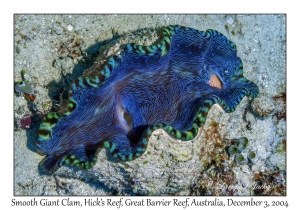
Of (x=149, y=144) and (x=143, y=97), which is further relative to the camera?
(x=143, y=97)

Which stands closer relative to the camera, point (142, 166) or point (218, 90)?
point (142, 166)

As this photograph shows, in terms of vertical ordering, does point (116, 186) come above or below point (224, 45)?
below

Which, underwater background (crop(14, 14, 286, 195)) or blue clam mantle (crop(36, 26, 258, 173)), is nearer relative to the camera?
blue clam mantle (crop(36, 26, 258, 173))

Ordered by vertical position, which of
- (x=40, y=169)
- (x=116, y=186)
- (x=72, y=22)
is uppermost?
(x=72, y=22)

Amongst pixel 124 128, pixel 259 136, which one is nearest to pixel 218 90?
pixel 259 136

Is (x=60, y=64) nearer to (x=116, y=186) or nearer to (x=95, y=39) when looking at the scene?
(x=95, y=39)

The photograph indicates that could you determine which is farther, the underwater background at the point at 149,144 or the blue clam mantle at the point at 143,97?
the underwater background at the point at 149,144

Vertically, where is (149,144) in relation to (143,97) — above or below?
below

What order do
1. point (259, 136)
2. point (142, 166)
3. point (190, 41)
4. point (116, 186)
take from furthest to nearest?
1. point (259, 136)
2. point (116, 186)
3. point (190, 41)
4. point (142, 166)

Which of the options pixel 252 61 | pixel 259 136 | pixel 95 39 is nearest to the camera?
pixel 95 39
